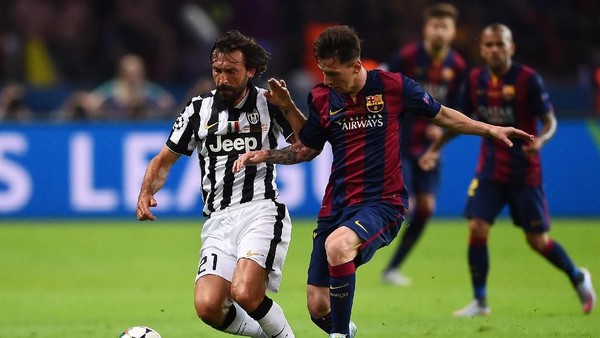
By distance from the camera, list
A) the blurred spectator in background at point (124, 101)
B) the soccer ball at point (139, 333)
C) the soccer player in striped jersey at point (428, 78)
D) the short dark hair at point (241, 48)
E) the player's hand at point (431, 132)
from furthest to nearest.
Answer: the blurred spectator in background at point (124, 101)
the player's hand at point (431, 132)
the soccer player in striped jersey at point (428, 78)
the short dark hair at point (241, 48)
the soccer ball at point (139, 333)

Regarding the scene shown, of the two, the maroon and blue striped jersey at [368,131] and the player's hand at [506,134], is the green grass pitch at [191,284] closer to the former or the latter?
the maroon and blue striped jersey at [368,131]

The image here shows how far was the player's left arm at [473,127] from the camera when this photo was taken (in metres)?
7.79

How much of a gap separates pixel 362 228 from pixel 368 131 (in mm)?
636

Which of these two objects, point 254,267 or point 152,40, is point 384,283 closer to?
point 254,267

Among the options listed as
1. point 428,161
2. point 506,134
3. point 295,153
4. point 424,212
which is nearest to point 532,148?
point 428,161

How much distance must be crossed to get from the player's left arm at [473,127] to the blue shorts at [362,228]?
602 millimetres

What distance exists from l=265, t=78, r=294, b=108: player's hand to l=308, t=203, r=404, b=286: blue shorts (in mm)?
753

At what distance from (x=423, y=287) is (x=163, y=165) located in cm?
441

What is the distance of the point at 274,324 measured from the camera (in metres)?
7.92

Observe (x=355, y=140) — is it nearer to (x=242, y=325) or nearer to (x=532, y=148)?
(x=242, y=325)

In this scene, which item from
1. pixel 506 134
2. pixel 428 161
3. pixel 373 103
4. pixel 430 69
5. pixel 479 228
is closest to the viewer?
pixel 506 134

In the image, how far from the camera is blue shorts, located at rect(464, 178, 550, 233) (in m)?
10.3

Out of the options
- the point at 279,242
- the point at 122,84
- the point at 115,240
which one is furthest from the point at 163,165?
the point at 122,84

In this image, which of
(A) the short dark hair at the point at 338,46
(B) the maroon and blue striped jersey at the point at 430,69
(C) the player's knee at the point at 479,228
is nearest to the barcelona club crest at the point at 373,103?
(A) the short dark hair at the point at 338,46
